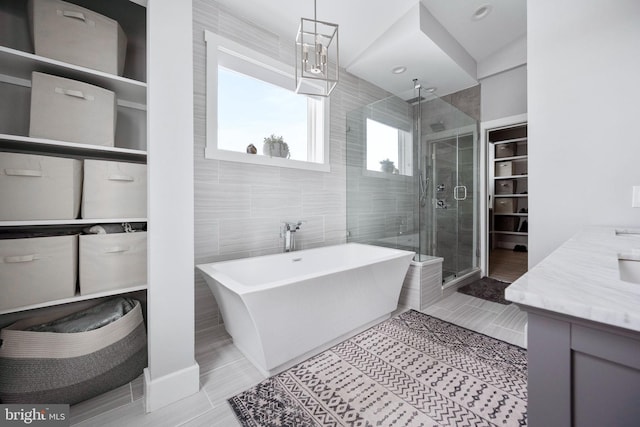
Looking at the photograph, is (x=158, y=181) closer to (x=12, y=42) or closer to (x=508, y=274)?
(x=12, y=42)

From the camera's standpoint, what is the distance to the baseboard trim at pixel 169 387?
132 centimetres

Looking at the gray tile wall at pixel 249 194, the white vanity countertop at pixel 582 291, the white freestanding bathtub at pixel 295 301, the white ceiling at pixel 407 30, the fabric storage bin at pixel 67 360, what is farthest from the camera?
the white ceiling at pixel 407 30

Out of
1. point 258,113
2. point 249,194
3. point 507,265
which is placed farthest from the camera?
point 507,265

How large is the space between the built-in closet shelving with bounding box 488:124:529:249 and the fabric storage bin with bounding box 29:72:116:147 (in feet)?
20.1

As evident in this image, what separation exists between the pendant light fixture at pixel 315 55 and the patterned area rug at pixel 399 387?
5.57ft

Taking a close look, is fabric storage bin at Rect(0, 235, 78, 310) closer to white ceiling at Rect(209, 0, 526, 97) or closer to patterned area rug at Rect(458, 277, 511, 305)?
white ceiling at Rect(209, 0, 526, 97)

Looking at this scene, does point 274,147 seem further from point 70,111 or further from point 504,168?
point 504,168

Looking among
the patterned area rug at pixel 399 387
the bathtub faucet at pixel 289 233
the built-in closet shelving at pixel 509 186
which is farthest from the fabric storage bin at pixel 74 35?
the built-in closet shelving at pixel 509 186

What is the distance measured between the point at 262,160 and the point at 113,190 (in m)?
1.18

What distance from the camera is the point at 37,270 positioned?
1269mm

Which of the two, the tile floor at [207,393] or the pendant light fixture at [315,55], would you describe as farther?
the pendant light fixture at [315,55]

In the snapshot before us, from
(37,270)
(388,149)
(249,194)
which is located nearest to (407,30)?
(388,149)

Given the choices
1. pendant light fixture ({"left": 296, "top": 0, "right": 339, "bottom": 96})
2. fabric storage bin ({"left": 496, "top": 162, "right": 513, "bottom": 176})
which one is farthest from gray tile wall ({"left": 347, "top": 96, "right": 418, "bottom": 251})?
fabric storage bin ({"left": 496, "top": 162, "right": 513, "bottom": 176})

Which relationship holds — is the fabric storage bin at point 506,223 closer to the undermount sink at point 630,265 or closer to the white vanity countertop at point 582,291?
the undermount sink at point 630,265
